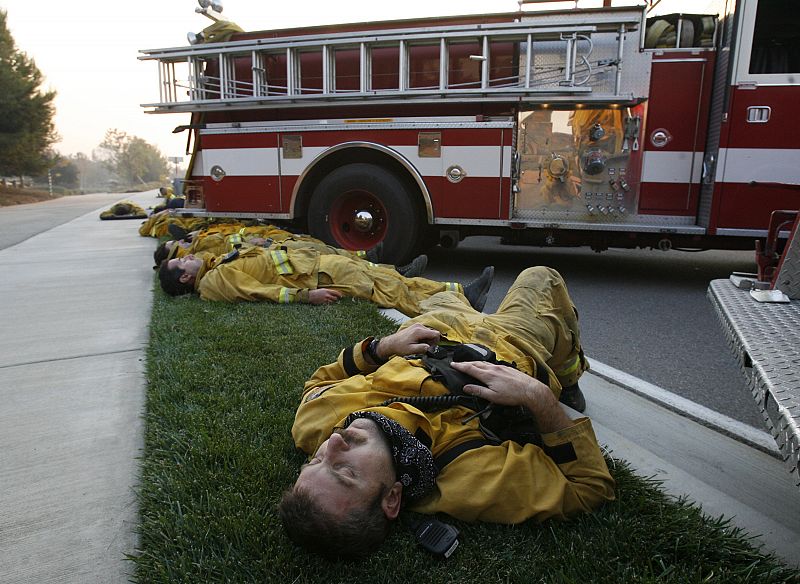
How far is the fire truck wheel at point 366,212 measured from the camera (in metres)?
6.23

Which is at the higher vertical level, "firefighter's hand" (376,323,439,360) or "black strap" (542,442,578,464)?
"firefighter's hand" (376,323,439,360)

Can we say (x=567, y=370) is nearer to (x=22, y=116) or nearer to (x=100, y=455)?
(x=100, y=455)

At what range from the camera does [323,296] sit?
4508mm

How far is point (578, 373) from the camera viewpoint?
276 centimetres

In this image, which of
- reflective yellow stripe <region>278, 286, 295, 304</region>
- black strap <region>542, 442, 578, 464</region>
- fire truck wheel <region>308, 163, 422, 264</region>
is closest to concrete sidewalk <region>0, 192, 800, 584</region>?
black strap <region>542, 442, 578, 464</region>

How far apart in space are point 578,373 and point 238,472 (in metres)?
1.56

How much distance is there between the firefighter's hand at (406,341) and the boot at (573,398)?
76 cm

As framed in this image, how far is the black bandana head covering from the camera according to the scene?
1776 millimetres

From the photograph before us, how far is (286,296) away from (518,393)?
9.77ft

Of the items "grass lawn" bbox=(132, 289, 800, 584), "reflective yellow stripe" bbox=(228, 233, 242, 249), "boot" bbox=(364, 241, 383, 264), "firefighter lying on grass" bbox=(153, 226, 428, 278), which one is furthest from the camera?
"boot" bbox=(364, 241, 383, 264)

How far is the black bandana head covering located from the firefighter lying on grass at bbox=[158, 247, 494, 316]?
8.60 feet

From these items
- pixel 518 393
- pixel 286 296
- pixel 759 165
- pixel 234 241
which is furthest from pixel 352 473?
pixel 759 165

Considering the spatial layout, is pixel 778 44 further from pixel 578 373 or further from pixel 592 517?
pixel 592 517

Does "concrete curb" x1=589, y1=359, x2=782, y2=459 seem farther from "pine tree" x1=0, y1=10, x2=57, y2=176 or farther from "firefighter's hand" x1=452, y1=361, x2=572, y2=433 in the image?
"pine tree" x1=0, y1=10, x2=57, y2=176
